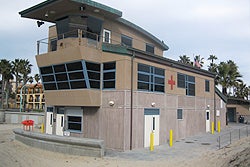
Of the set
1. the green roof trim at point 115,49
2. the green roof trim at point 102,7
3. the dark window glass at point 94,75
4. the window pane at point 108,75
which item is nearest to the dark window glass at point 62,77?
the dark window glass at point 94,75

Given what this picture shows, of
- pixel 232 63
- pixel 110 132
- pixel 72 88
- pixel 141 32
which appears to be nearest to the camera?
pixel 110 132

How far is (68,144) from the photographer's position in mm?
13438

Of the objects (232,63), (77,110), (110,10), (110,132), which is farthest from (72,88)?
(232,63)

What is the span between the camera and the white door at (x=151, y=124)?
1614 centimetres

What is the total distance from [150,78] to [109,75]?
3127mm

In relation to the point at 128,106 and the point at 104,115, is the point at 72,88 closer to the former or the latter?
the point at 104,115

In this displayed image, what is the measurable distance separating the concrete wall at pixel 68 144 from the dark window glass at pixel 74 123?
8.72ft

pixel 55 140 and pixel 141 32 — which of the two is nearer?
pixel 55 140

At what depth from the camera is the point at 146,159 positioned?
12.5 metres

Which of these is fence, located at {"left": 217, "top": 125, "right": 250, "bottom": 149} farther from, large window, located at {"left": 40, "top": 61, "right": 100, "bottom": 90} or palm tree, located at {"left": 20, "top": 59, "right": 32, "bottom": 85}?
palm tree, located at {"left": 20, "top": 59, "right": 32, "bottom": 85}

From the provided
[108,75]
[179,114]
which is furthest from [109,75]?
[179,114]

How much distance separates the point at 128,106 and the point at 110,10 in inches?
271

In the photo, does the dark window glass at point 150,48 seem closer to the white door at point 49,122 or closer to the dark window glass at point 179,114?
the dark window glass at point 179,114

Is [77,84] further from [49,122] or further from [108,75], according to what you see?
[49,122]
